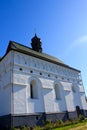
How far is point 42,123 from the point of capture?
16906 mm

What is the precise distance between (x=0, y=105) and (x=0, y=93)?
1.73 metres

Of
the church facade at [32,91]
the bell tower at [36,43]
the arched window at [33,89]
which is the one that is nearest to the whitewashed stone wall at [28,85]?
the church facade at [32,91]

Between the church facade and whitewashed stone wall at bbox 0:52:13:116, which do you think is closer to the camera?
the church facade

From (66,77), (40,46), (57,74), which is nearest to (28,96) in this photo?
(57,74)

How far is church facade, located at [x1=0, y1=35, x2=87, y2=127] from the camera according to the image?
15.5 metres

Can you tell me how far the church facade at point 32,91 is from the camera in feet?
50.8

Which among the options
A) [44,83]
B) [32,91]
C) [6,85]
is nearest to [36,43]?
[44,83]

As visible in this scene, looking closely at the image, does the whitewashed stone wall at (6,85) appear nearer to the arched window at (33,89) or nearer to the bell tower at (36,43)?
the arched window at (33,89)

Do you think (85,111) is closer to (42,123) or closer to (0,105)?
(42,123)

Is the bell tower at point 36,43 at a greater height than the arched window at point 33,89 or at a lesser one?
greater

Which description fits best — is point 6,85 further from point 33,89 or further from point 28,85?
point 33,89

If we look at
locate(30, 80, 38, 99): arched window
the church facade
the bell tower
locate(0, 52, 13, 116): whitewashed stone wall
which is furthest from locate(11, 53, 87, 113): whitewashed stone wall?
the bell tower

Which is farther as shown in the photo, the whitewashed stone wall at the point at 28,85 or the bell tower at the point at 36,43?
the bell tower at the point at 36,43

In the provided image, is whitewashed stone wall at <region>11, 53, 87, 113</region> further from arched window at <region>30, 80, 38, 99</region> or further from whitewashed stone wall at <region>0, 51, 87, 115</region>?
arched window at <region>30, 80, 38, 99</region>
